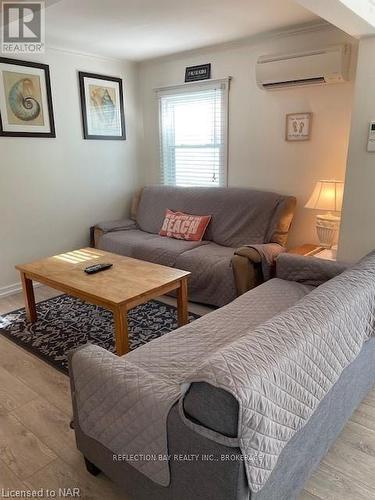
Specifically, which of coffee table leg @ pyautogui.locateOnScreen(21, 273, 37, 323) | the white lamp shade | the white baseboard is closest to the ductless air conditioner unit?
the white lamp shade

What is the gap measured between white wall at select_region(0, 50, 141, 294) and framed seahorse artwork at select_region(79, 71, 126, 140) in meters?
0.07

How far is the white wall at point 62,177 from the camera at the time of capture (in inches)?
136

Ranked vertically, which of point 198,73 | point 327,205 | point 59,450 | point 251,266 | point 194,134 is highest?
point 198,73

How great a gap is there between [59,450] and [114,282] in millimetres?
1040

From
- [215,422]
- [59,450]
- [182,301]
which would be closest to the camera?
[215,422]

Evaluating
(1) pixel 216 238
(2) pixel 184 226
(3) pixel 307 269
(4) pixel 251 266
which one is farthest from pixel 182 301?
(2) pixel 184 226

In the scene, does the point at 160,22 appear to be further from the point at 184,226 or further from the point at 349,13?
the point at 184,226

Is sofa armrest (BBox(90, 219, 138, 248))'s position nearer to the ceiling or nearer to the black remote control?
the black remote control

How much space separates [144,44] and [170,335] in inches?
115

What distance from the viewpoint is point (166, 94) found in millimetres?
4098

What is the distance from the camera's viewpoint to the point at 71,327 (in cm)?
280

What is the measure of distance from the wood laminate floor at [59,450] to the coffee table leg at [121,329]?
1.25ft

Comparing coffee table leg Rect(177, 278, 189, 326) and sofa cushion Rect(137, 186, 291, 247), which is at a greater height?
sofa cushion Rect(137, 186, 291, 247)

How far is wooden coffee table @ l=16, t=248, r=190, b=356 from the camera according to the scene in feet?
7.14
